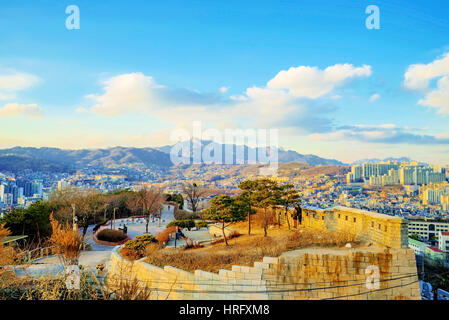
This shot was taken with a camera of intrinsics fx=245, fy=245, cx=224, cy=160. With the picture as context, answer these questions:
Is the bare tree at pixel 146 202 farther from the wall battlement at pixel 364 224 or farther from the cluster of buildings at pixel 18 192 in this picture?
the wall battlement at pixel 364 224

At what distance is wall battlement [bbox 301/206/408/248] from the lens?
18.6 feet

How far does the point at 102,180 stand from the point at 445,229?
30894 millimetres

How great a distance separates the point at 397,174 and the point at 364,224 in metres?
10.8

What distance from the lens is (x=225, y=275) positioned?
5426 mm

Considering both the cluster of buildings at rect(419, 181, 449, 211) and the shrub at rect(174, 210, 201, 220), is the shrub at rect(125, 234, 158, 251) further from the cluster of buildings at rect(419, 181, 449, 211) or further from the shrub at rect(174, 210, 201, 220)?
the cluster of buildings at rect(419, 181, 449, 211)

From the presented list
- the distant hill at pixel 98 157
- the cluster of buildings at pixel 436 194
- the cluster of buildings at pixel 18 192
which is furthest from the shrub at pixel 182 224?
the cluster of buildings at pixel 436 194

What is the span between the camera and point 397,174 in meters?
15.1

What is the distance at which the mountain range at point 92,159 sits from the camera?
20.3 metres

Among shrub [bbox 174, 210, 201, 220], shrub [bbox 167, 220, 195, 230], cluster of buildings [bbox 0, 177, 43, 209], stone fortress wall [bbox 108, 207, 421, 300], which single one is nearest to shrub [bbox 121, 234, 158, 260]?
stone fortress wall [bbox 108, 207, 421, 300]

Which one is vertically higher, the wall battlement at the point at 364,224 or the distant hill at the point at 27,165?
the distant hill at the point at 27,165

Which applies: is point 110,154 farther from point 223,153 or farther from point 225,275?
point 225,275

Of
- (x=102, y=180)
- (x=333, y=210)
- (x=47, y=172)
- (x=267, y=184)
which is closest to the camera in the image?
(x=333, y=210)

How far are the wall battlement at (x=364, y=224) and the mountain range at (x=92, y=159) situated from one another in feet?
27.3
